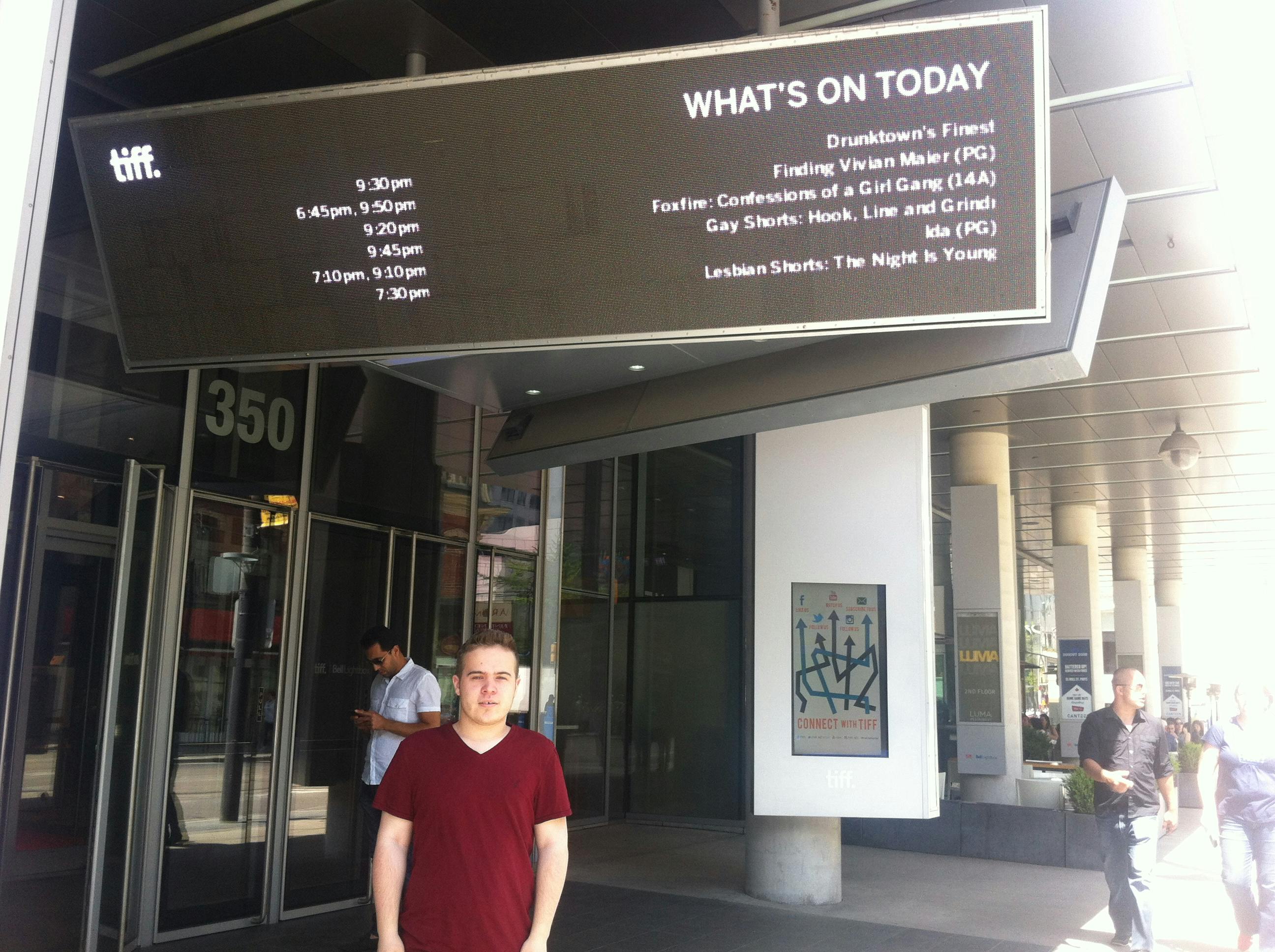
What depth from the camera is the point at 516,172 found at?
4238 millimetres

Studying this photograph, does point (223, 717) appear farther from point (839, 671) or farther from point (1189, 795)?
point (1189, 795)

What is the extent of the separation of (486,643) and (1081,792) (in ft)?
29.9

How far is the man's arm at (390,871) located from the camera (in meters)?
3.00

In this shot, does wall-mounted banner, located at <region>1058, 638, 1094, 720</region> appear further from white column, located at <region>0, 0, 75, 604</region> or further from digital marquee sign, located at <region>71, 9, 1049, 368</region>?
white column, located at <region>0, 0, 75, 604</region>

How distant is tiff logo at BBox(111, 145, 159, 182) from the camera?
4.64 m

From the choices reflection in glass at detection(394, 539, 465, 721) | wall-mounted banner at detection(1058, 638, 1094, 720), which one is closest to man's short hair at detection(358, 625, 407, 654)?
reflection in glass at detection(394, 539, 465, 721)

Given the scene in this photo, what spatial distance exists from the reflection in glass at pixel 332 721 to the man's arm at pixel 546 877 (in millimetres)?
5183

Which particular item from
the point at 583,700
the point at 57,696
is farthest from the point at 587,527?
the point at 57,696

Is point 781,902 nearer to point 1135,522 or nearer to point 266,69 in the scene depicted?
point 266,69

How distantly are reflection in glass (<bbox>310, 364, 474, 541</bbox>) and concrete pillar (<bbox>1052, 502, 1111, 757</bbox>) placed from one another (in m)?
13.3

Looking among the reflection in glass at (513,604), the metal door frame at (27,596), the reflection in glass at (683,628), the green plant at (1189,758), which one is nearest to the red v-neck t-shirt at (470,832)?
the metal door frame at (27,596)

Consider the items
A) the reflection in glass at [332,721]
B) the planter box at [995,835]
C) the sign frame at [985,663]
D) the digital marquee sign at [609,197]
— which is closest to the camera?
the digital marquee sign at [609,197]

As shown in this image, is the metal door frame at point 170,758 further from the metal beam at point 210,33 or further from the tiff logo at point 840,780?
the tiff logo at point 840,780

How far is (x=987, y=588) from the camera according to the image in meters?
14.6
